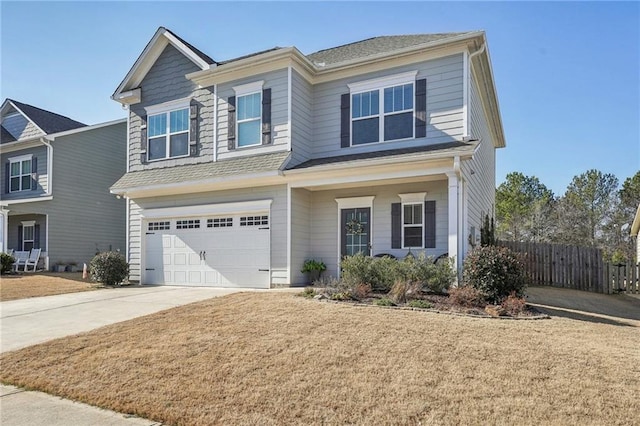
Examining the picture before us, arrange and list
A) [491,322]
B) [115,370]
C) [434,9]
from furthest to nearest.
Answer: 1. [434,9]
2. [491,322]
3. [115,370]

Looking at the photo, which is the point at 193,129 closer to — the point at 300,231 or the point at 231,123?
the point at 231,123

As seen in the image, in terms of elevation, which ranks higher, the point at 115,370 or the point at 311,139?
the point at 311,139

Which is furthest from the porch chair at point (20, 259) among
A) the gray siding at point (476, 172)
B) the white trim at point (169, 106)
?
the gray siding at point (476, 172)

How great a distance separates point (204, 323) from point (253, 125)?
7.34m

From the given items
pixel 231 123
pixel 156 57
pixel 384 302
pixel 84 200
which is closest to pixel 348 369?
pixel 384 302

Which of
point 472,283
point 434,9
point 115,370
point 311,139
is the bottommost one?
point 115,370

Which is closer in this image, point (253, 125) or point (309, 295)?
point (309, 295)

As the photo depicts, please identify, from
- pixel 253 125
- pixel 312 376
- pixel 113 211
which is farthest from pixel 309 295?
pixel 113 211

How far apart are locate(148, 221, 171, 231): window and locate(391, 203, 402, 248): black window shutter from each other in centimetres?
742

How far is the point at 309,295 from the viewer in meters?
9.53

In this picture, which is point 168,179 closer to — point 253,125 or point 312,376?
point 253,125

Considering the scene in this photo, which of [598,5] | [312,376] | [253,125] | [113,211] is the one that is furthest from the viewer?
[113,211]

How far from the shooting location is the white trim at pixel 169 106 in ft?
48.0

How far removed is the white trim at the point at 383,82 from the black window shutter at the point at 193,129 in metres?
5.16
